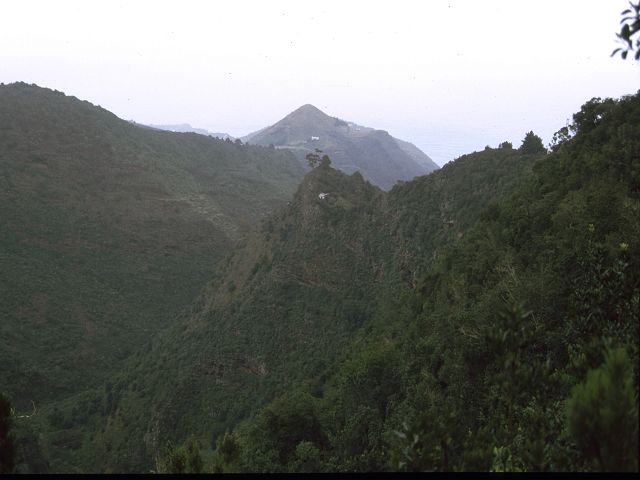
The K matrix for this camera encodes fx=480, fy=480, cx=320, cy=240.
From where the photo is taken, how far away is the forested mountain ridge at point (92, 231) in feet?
164

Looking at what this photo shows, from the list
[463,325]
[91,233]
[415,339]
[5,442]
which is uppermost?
[463,325]

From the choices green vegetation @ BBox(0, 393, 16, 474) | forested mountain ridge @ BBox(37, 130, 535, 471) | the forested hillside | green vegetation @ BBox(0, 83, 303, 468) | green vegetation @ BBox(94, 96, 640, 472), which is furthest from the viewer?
green vegetation @ BBox(0, 83, 303, 468)

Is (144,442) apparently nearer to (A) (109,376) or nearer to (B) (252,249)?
(A) (109,376)

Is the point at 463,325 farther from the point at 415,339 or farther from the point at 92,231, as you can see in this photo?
the point at 92,231

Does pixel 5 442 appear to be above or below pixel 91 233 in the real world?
below

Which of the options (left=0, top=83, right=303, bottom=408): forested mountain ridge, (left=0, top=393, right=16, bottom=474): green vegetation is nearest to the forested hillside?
(left=0, top=393, right=16, bottom=474): green vegetation

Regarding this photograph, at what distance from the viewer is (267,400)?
33000mm

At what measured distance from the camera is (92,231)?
68438 mm

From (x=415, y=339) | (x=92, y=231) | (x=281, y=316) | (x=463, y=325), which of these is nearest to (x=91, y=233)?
(x=92, y=231)

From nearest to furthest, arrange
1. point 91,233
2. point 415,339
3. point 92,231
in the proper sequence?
point 415,339, point 91,233, point 92,231

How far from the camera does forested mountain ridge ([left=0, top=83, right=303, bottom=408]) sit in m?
50.0

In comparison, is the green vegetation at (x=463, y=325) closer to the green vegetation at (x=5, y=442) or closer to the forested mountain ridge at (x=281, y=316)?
the forested mountain ridge at (x=281, y=316)

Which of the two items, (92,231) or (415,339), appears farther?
(92,231)

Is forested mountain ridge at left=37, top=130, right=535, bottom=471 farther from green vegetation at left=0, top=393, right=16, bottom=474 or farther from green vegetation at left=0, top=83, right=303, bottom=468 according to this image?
green vegetation at left=0, top=393, right=16, bottom=474
